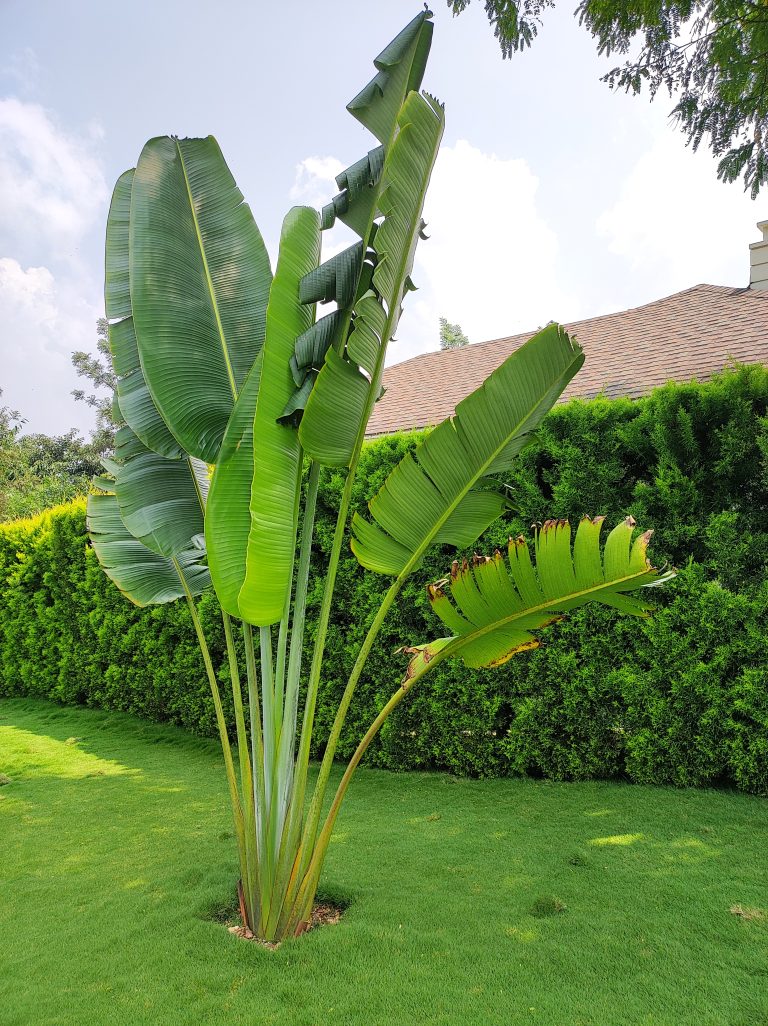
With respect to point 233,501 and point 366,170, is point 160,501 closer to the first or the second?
point 233,501

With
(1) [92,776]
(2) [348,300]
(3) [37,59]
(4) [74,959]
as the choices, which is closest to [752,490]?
(2) [348,300]

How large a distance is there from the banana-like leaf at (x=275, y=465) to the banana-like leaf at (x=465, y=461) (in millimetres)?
337

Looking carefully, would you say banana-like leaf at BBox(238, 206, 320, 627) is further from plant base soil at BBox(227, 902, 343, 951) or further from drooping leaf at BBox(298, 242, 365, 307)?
plant base soil at BBox(227, 902, 343, 951)

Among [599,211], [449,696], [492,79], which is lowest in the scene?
[449,696]

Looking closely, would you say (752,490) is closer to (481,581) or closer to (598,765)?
(598,765)

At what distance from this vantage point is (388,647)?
5.71m

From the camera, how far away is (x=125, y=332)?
337 cm

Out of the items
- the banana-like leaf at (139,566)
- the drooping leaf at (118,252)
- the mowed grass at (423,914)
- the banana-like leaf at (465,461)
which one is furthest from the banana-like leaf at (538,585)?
the drooping leaf at (118,252)

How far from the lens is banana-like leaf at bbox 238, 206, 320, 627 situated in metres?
2.64

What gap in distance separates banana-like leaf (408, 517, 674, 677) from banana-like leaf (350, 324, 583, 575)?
0.80 ft

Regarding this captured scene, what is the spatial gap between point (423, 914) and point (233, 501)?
210 centimetres

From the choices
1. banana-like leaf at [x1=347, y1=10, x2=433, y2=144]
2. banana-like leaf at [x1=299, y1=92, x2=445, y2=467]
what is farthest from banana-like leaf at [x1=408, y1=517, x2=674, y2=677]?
→ banana-like leaf at [x1=347, y1=10, x2=433, y2=144]

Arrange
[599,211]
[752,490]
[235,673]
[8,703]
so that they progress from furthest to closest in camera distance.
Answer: [599,211]
[8,703]
[752,490]
[235,673]

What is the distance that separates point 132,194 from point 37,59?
743cm
